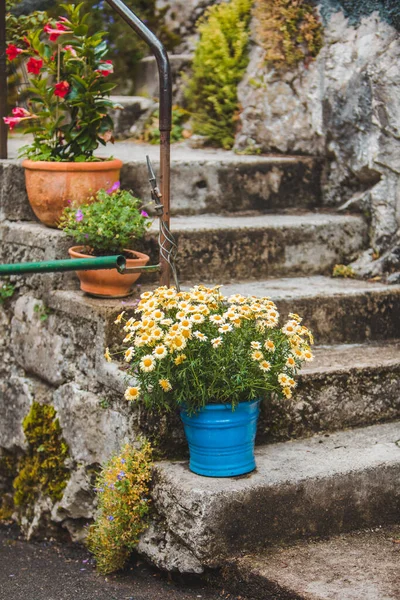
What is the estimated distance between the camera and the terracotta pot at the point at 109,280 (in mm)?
3709

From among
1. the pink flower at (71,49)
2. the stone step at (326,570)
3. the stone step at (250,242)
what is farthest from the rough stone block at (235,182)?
the stone step at (326,570)

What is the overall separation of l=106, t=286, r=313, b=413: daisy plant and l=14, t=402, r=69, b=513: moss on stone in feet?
2.96

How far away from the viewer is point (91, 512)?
3764 mm

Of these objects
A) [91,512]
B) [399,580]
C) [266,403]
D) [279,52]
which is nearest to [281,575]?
[399,580]

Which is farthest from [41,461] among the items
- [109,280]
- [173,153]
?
[173,153]

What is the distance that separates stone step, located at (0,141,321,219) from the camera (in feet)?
14.9

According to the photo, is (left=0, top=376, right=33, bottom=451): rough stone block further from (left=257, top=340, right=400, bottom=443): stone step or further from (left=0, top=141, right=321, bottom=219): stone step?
(left=257, top=340, right=400, bottom=443): stone step

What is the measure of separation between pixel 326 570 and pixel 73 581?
1.00 metres

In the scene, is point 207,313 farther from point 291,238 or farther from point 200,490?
point 291,238

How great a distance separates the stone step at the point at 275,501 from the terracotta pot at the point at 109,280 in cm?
79

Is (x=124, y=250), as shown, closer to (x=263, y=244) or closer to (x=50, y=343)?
(x=50, y=343)

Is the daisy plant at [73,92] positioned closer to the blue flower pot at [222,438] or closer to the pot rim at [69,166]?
the pot rim at [69,166]

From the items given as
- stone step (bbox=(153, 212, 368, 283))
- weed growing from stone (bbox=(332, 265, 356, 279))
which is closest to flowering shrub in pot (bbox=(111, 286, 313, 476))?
stone step (bbox=(153, 212, 368, 283))

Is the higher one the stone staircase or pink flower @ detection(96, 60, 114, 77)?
pink flower @ detection(96, 60, 114, 77)
